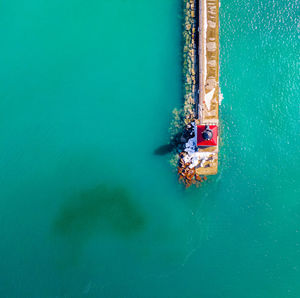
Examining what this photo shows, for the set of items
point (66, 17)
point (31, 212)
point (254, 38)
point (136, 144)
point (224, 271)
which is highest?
point (66, 17)

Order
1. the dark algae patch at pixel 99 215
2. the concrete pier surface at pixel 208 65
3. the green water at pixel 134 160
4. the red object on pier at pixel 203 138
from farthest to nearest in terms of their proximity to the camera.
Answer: the dark algae patch at pixel 99 215
the green water at pixel 134 160
the concrete pier surface at pixel 208 65
the red object on pier at pixel 203 138

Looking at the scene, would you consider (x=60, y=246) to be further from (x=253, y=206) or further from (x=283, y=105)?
(x=283, y=105)

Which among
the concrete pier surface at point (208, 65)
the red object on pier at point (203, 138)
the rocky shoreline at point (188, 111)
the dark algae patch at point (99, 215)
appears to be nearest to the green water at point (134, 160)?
the dark algae patch at point (99, 215)

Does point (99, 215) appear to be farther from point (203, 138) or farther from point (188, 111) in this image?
point (188, 111)

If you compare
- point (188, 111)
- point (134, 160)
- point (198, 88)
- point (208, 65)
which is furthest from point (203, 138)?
point (208, 65)

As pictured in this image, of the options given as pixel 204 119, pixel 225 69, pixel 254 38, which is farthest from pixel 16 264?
pixel 254 38

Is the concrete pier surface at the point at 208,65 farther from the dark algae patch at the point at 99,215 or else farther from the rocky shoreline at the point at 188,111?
the dark algae patch at the point at 99,215
